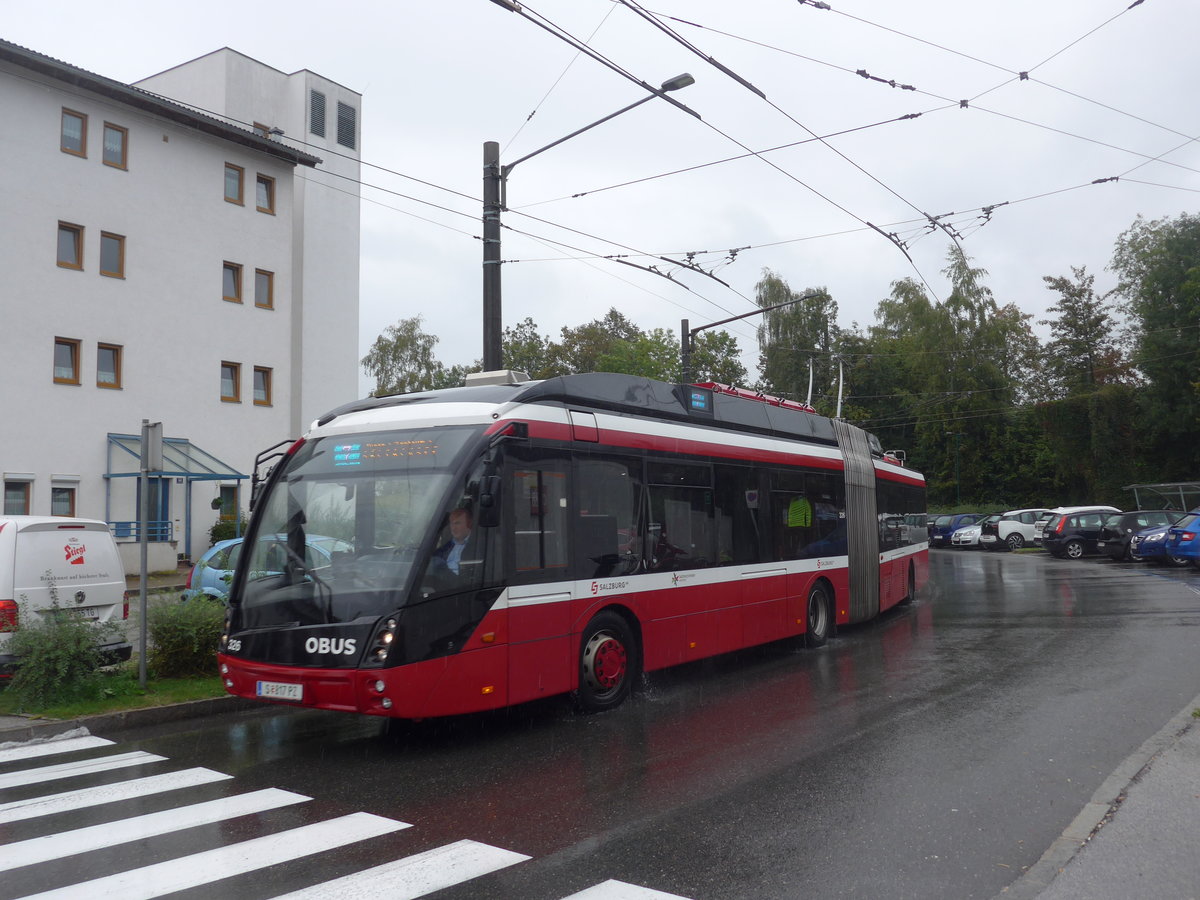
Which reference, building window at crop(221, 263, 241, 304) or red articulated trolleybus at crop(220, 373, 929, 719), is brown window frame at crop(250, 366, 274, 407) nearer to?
building window at crop(221, 263, 241, 304)

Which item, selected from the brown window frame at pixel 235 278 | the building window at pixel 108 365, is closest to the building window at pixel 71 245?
the building window at pixel 108 365

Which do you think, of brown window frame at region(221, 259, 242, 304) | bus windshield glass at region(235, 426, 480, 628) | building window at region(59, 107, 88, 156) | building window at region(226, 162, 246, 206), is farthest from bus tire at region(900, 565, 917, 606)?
building window at region(59, 107, 88, 156)

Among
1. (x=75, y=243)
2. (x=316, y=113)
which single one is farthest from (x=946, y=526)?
(x=75, y=243)

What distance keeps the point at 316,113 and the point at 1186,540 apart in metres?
31.6

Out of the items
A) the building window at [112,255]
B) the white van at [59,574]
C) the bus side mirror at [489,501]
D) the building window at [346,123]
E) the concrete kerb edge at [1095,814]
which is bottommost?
the concrete kerb edge at [1095,814]

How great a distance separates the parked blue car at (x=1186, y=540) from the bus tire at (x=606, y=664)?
894 inches

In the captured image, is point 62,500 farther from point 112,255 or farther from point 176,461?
point 112,255

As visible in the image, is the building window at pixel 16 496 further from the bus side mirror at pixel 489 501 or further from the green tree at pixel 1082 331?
the green tree at pixel 1082 331

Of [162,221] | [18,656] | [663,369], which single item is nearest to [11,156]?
[162,221]

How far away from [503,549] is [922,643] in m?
7.88

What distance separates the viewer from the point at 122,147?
92.1 feet

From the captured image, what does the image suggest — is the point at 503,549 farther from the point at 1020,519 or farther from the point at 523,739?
the point at 1020,519

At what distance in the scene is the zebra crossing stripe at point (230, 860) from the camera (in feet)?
15.8

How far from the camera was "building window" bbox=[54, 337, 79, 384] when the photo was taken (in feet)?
86.2
